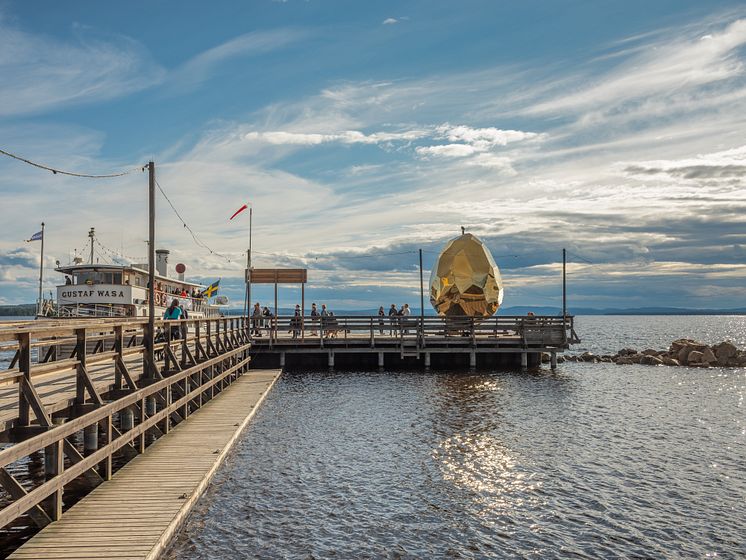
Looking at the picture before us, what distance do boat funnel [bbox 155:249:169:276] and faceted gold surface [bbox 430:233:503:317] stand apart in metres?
19.4

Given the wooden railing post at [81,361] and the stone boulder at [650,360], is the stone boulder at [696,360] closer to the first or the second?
the stone boulder at [650,360]

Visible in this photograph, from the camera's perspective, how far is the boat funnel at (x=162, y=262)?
4642 centimetres

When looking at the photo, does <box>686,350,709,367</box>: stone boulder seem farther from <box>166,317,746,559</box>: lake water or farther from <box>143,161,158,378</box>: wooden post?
<box>143,161,158,378</box>: wooden post

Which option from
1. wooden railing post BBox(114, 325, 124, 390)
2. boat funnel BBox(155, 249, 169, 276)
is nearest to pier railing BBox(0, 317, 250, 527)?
wooden railing post BBox(114, 325, 124, 390)

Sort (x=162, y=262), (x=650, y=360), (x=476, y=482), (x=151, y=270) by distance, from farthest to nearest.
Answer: (x=162, y=262)
(x=650, y=360)
(x=151, y=270)
(x=476, y=482)

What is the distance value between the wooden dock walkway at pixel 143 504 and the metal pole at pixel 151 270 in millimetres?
1947

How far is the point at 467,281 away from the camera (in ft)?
137

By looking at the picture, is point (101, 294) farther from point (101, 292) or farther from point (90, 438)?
point (90, 438)

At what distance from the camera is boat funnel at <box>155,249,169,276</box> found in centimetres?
4642

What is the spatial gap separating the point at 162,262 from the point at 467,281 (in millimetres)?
22071

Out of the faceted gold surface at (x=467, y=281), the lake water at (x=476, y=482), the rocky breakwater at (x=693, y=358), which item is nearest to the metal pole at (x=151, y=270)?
the lake water at (x=476, y=482)

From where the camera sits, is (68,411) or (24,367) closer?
(24,367)

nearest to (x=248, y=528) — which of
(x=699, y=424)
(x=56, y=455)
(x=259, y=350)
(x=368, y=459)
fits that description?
(x=56, y=455)

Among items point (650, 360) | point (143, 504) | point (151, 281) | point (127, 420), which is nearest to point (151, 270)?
point (151, 281)
